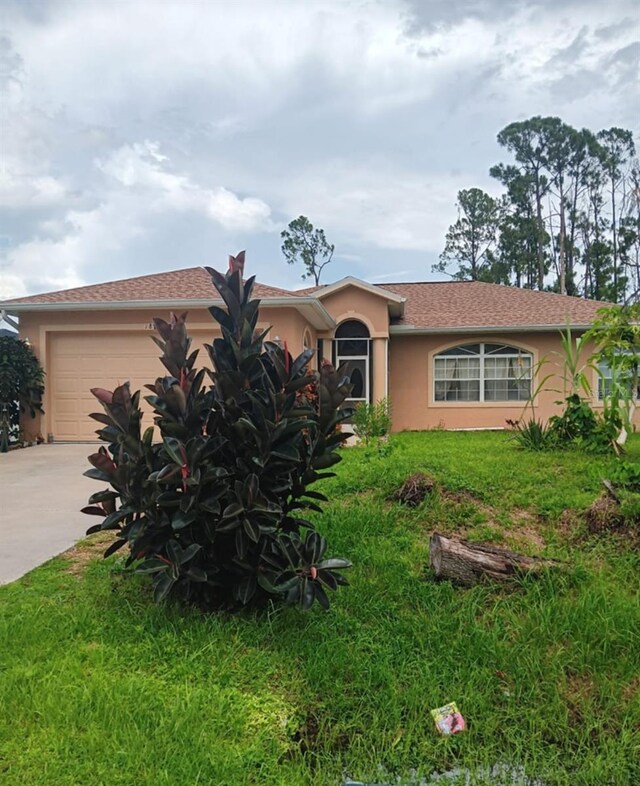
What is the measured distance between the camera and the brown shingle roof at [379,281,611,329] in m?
14.7

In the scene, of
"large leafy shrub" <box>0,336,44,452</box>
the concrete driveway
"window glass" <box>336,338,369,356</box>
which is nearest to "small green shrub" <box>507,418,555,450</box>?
the concrete driveway

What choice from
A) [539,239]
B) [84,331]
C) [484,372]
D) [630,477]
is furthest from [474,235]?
[630,477]

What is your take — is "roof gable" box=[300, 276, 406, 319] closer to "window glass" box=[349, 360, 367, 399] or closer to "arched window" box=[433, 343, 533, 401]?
"window glass" box=[349, 360, 367, 399]

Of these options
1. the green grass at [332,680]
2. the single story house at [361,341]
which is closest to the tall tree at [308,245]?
the single story house at [361,341]

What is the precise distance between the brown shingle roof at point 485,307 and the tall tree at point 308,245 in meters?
16.0

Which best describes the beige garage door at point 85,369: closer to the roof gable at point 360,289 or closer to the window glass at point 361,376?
the roof gable at point 360,289

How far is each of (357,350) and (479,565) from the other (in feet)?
37.3

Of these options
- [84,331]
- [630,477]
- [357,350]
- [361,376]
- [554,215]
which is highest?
[554,215]

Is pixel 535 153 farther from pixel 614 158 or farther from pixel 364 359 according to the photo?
pixel 364 359

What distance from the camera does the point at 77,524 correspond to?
5.55 metres

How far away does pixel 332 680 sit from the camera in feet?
8.55

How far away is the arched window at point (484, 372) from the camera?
15.1 metres

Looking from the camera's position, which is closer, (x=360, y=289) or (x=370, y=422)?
(x=370, y=422)

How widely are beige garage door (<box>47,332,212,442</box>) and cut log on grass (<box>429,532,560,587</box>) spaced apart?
9.22 meters
